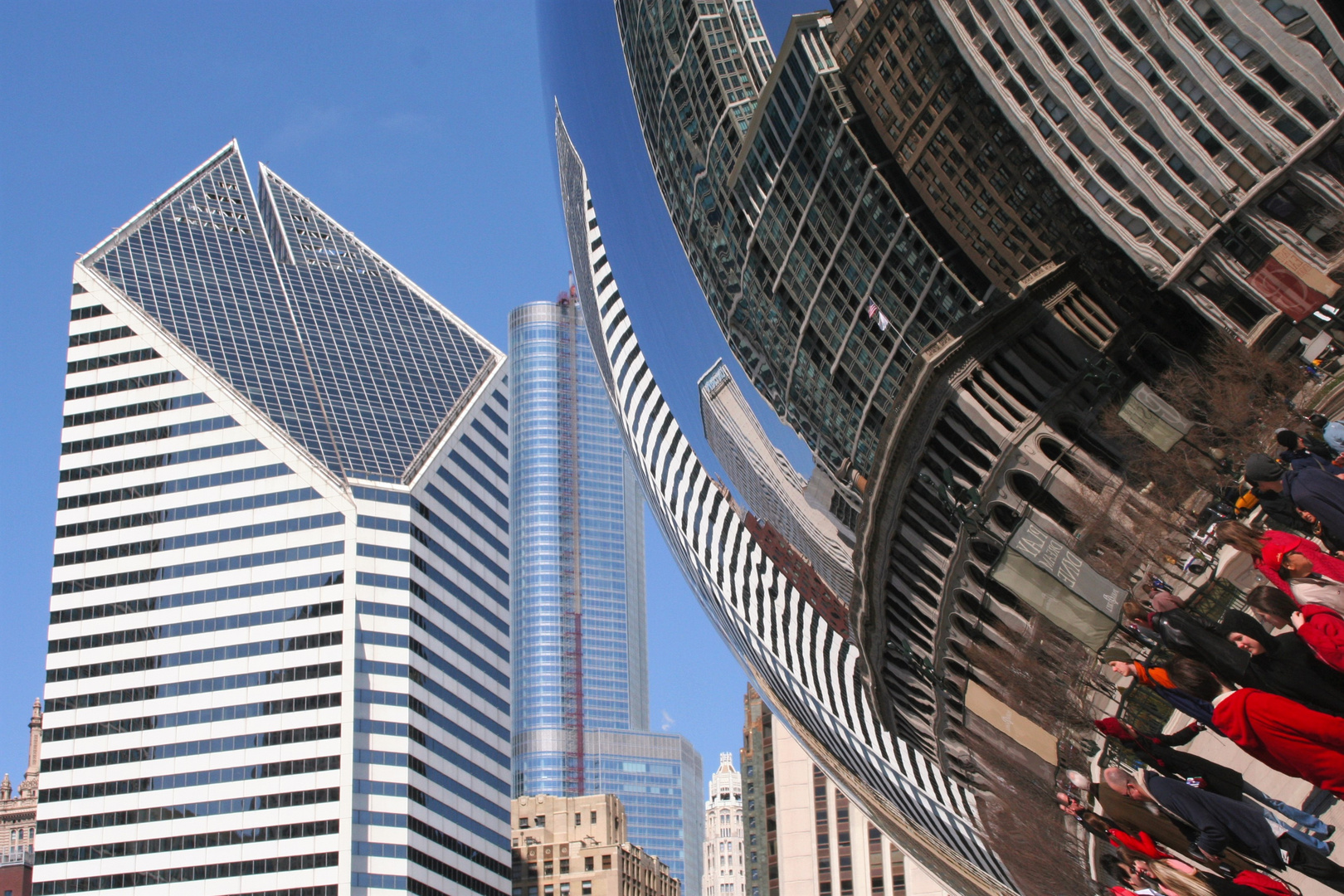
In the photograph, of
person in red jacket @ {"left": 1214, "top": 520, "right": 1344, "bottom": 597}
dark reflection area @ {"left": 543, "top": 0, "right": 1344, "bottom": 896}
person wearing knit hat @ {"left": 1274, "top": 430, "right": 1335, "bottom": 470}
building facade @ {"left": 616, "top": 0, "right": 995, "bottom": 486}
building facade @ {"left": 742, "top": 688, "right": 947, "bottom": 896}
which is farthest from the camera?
building facade @ {"left": 742, "top": 688, "right": 947, "bottom": 896}

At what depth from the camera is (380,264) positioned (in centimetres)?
15375

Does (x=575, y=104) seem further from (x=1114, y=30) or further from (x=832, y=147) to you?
(x=1114, y=30)

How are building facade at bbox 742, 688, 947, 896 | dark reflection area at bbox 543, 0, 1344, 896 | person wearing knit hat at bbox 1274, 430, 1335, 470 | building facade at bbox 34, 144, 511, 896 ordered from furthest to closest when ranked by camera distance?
building facade at bbox 34, 144, 511, 896 < building facade at bbox 742, 688, 947, 896 < dark reflection area at bbox 543, 0, 1344, 896 < person wearing knit hat at bbox 1274, 430, 1335, 470

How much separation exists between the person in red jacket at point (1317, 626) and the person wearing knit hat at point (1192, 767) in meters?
0.49

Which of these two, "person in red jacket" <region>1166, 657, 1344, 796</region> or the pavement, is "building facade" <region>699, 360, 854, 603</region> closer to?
the pavement

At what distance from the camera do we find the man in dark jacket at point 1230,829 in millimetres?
3979

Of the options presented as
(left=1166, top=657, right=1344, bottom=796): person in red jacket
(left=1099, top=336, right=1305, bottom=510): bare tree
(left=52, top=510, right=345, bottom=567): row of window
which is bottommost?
(left=1166, top=657, right=1344, bottom=796): person in red jacket

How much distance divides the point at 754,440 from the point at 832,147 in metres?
1.27

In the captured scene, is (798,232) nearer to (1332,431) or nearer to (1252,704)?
(1332,431)

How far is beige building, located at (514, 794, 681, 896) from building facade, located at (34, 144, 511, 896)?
21.2 m

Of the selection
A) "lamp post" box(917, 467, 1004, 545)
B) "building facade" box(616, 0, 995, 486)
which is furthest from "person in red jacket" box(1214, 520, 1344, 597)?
"building facade" box(616, 0, 995, 486)

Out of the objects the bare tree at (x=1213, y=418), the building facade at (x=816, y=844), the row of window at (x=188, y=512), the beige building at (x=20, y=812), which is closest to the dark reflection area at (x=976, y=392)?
the bare tree at (x=1213, y=418)

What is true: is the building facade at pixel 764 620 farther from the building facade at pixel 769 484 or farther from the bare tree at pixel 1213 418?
the bare tree at pixel 1213 418

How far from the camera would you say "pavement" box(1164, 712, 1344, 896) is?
392 centimetres
